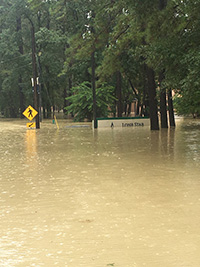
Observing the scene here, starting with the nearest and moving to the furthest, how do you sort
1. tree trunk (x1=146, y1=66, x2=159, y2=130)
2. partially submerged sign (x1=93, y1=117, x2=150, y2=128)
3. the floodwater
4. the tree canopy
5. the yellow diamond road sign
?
the floodwater
the tree canopy
tree trunk (x1=146, y1=66, x2=159, y2=130)
the yellow diamond road sign
partially submerged sign (x1=93, y1=117, x2=150, y2=128)

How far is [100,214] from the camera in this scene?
26.3 ft

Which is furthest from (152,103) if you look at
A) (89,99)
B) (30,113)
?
(89,99)

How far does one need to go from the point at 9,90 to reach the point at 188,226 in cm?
6838

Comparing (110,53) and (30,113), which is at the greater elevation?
(110,53)

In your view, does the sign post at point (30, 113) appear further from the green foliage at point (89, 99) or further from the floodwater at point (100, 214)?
the floodwater at point (100, 214)

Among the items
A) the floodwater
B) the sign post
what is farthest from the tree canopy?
the floodwater

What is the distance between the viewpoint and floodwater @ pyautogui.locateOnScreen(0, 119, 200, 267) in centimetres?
586

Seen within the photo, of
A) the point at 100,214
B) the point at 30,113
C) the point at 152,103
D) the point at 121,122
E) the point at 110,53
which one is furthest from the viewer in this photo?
the point at 121,122

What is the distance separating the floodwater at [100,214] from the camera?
5.86m

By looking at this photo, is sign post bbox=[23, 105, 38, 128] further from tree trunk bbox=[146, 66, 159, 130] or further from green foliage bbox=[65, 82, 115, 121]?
tree trunk bbox=[146, 66, 159, 130]

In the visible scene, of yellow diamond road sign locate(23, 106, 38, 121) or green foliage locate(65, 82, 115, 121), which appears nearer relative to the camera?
yellow diamond road sign locate(23, 106, 38, 121)

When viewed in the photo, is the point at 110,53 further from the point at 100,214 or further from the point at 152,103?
the point at 100,214

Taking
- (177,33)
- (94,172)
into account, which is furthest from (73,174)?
(177,33)

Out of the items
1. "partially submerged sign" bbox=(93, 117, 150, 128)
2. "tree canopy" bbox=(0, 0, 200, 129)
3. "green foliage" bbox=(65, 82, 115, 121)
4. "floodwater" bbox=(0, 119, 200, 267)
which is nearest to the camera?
"floodwater" bbox=(0, 119, 200, 267)
